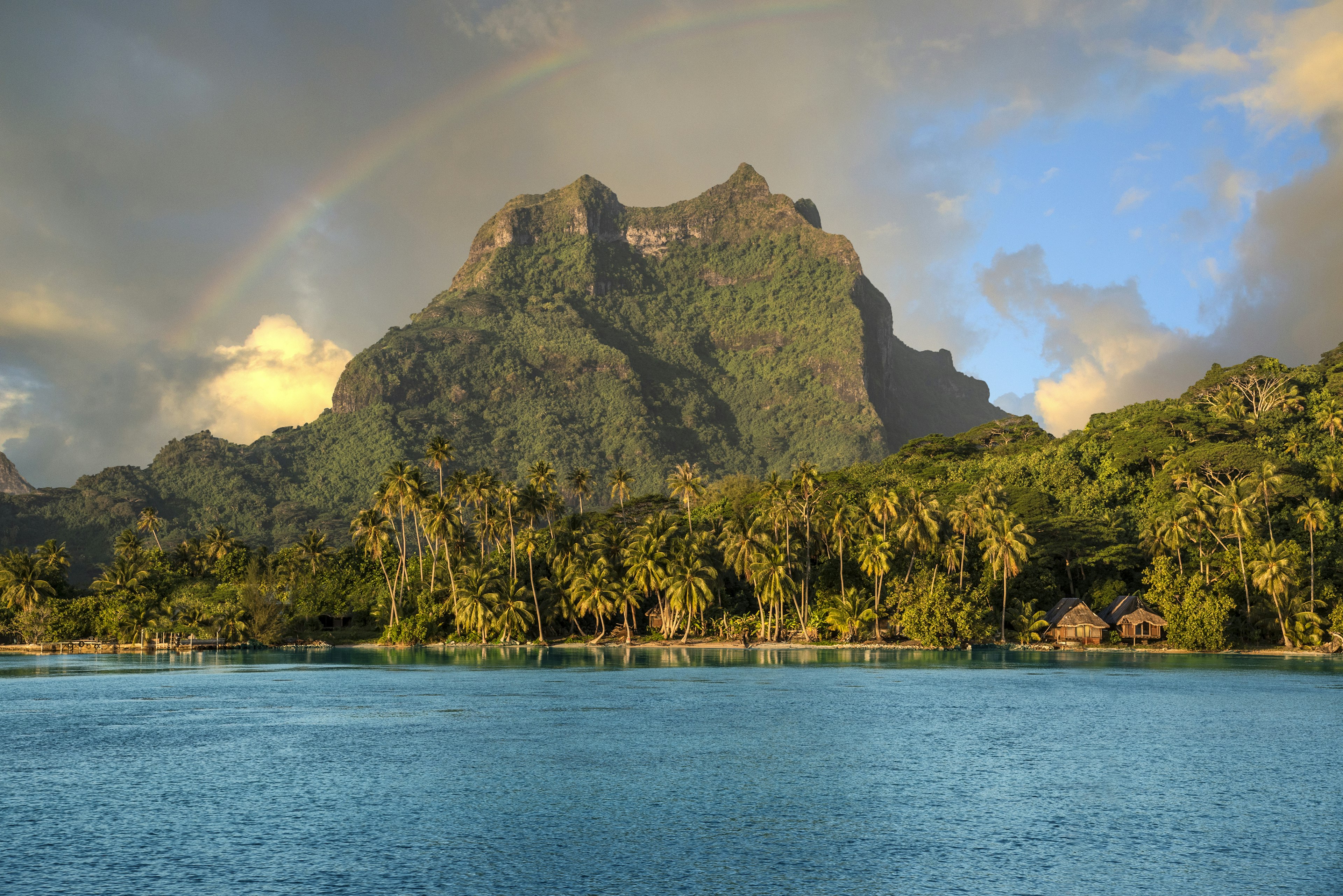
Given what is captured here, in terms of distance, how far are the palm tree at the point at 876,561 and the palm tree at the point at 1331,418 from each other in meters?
74.7

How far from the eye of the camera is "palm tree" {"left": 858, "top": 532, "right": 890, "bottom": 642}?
359 feet

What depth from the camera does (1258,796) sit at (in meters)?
33.4

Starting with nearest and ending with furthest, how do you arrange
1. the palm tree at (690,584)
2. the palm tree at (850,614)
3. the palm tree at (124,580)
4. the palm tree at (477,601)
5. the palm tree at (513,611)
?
1. the palm tree at (850,614)
2. the palm tree at (690,584)
3. the palm tree at (477,601)
4. the palm tree at (513,611)
5. the palm tree at (124,580)

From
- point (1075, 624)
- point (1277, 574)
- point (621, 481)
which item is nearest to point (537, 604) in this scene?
point (621, 481)

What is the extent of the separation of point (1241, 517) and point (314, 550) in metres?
119

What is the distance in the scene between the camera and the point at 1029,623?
359ft

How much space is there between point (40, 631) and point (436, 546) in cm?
5368

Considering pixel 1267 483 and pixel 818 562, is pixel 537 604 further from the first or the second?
pixel 1267 483

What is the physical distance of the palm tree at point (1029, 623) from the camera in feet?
357

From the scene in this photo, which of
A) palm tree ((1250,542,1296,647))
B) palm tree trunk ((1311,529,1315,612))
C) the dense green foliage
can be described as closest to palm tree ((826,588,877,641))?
the dense green foliage

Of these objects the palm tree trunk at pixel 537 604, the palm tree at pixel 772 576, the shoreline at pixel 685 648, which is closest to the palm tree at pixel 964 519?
the shoreline at pixel 685 648

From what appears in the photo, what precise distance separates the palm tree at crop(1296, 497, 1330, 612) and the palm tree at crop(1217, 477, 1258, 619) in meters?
4.72

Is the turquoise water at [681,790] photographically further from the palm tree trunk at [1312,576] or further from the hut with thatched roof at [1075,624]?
the hut with thatched roof at [1075,624]

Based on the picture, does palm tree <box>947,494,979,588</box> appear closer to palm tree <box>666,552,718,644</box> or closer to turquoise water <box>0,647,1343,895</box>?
palm tree <box>666,552,718,644</box>
